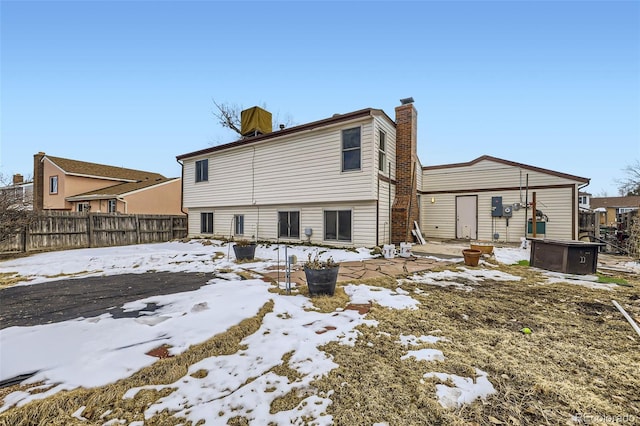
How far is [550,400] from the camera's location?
2.01m

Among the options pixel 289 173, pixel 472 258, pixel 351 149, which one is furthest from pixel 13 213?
pixel 472 258

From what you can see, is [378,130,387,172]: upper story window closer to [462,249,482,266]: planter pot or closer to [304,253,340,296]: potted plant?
[462,249,482,266]: planter pot

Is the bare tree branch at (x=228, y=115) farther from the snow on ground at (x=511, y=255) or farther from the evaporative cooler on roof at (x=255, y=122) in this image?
the snow on ground at (x=511, y=255)

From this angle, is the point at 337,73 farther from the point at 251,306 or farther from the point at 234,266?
the point at 251,306

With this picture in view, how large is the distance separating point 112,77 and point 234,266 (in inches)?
540

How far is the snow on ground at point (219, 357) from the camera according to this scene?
2.03m

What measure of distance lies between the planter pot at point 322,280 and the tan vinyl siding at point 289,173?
5.39 metres

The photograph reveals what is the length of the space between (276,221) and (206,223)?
17.4 ft

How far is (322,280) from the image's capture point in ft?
15.3

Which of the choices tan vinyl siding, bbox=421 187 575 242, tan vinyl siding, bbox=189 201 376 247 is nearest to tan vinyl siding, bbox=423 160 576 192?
tan vinyl siding, bbox=421 187 575 242

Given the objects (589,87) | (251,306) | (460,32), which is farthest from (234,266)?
(589,87)

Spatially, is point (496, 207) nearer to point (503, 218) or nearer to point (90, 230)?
point (503, 218)

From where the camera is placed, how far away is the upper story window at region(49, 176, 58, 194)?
841 inches

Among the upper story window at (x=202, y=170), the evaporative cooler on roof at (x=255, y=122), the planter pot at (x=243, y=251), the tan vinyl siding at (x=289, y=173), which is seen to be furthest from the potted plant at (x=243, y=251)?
Answer: the evaporative cooler on roof at (x=255, y=122)
